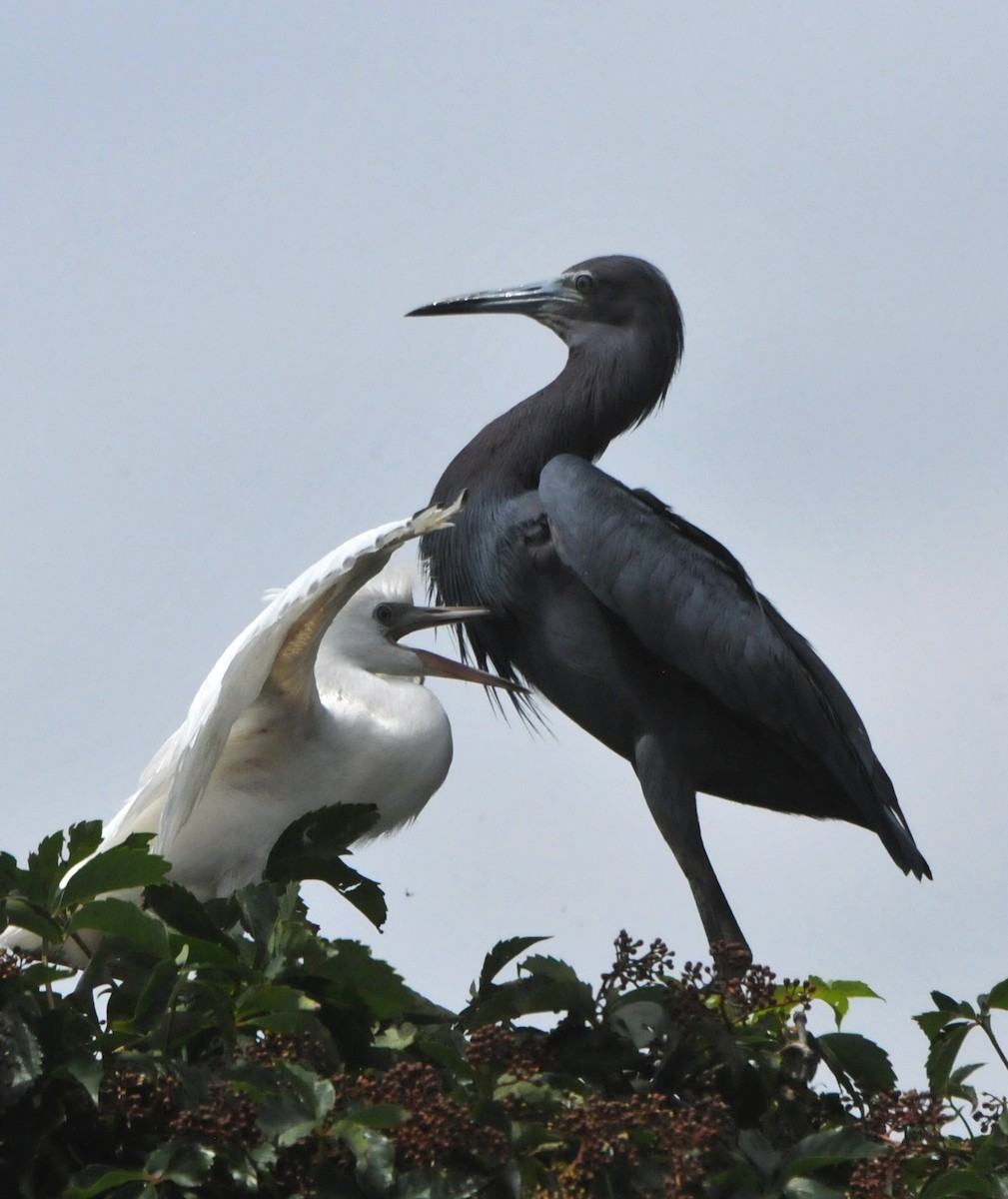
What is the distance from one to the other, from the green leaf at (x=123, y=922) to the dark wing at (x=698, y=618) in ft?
7.45

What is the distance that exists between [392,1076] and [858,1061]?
0.97 metres

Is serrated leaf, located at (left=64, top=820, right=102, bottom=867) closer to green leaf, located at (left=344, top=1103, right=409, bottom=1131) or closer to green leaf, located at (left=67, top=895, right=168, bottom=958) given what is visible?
green leaf, located at (left=67, top=895, right=168, bottom=958)

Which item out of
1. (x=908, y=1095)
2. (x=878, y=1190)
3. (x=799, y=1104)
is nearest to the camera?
(x=878, y=1190)

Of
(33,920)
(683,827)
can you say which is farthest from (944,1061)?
(683,827)

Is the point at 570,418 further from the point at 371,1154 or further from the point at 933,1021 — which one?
the point at 371,1154

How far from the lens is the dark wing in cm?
454

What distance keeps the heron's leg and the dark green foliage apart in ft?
4.93

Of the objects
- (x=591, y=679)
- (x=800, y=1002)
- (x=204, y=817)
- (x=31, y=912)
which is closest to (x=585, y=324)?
(x=591, y=679)

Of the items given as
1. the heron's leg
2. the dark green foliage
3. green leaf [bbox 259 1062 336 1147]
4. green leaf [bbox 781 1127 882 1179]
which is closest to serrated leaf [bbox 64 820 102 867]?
the dark green foliage

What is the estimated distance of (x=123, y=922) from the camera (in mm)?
2406

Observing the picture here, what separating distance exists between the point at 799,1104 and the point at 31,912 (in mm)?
1145

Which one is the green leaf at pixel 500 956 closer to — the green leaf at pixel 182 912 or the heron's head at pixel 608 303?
the green leaf at pixel 182 912

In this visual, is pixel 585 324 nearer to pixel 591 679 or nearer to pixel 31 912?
pixel 591 679

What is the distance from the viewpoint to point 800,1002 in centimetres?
282
